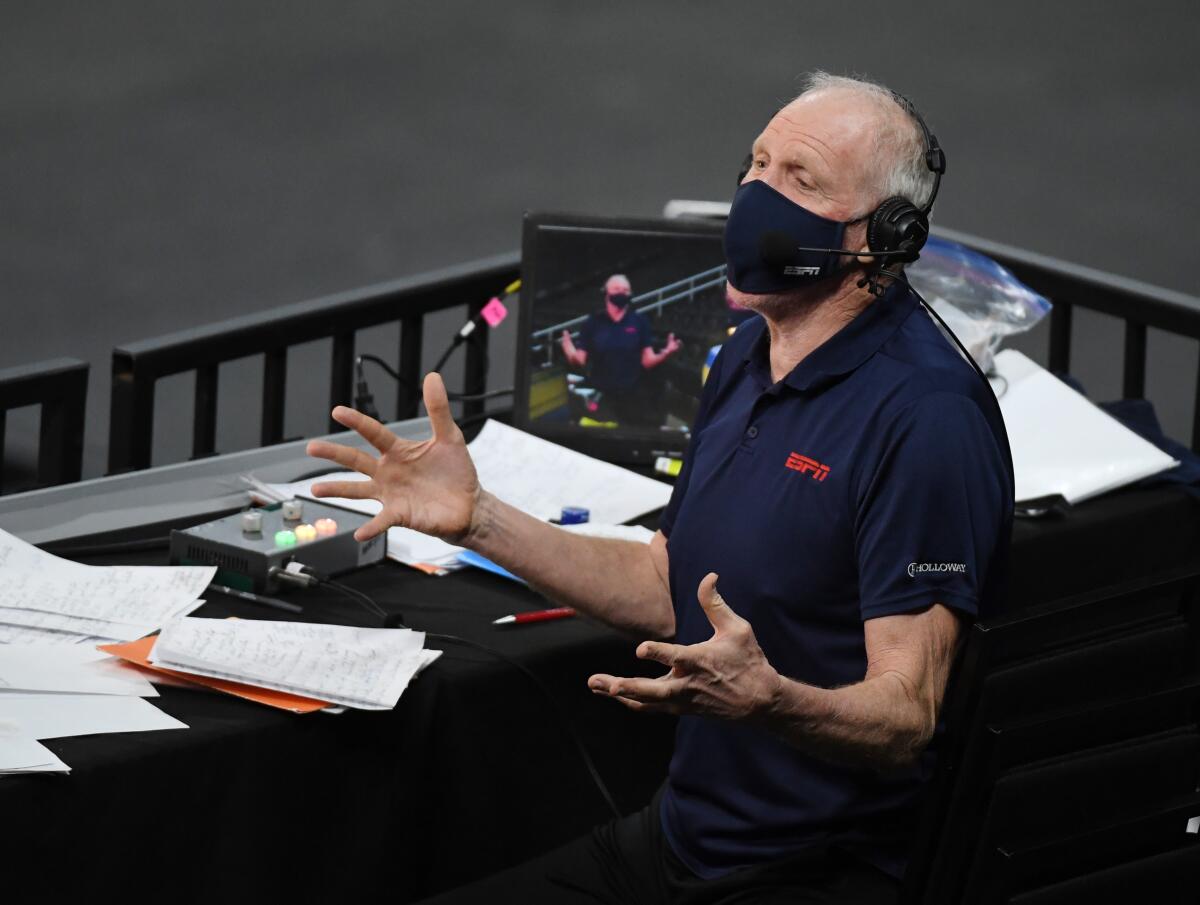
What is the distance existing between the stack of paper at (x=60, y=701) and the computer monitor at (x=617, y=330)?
3.58 feet

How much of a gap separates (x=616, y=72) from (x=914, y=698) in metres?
3.70

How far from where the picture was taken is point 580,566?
1797 mm

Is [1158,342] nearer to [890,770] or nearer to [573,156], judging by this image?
[573,156]

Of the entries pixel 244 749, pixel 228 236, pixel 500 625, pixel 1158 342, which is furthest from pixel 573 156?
pixel 244 749

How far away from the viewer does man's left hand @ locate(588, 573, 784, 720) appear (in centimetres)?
131

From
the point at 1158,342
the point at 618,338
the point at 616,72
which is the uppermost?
the point at 616,72

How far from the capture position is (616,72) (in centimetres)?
490

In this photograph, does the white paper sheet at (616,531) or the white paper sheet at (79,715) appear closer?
the white paper sheet at (79,715)

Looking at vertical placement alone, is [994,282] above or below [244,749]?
above

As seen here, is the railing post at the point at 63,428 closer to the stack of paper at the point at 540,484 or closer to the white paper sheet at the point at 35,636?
the stack of paper at the point at 540,484

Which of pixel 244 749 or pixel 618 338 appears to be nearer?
pixel 244 749

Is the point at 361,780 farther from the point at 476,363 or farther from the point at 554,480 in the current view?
the point at 476,363

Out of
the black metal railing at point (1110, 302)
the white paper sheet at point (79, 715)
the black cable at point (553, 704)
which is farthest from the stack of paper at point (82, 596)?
the black metal railing at point (1110, 302)

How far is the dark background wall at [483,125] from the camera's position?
4.71 meters
